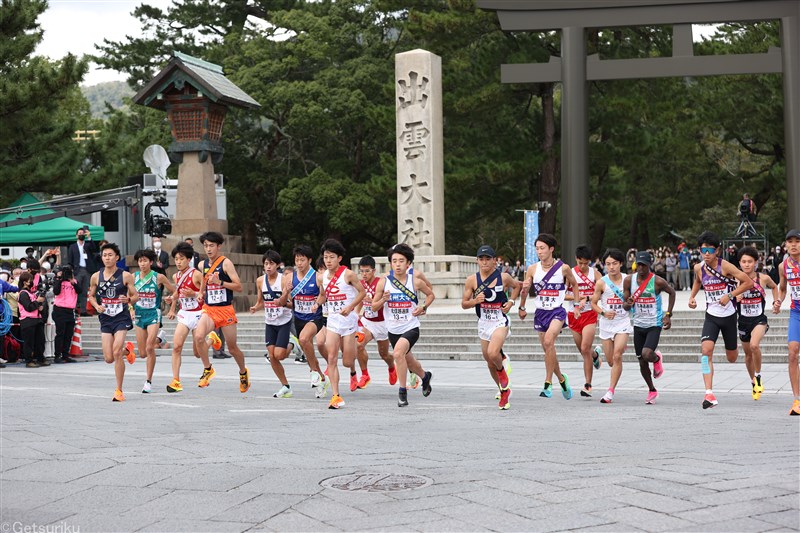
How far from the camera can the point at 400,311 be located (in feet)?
41.2

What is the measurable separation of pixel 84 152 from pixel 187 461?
1261 inches

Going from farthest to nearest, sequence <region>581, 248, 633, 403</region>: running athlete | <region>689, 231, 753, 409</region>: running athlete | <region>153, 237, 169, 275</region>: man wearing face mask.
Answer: <region>153, 237, 169, 275</region>: man wearing face mask → <region>581, 248, 633, 403</region>: running athlete → <region>689, 231, 753, 409</region>: running athlete

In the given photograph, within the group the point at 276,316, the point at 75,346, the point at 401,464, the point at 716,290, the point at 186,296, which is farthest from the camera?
the point at 75,346

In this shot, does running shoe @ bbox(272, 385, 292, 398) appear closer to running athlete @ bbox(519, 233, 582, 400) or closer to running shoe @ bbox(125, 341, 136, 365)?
running shoe @ bbox(125, 341, 136, 365)

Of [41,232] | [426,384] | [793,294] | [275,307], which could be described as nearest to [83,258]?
[41,232]

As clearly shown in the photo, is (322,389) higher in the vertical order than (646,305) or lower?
lower

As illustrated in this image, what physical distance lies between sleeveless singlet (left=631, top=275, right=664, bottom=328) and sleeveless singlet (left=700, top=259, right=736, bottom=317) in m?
0.59

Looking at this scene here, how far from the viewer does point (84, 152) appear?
1497 inches

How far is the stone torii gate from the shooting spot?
28.1 metres

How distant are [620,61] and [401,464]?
23.7m

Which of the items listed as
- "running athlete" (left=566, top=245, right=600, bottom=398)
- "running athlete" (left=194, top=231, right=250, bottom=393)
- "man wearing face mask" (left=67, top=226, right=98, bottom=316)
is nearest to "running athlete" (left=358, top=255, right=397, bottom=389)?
"running athlete" (left=194, top=231, right=250, bottom=393)

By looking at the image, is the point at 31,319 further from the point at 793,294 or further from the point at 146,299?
the point at 793,294

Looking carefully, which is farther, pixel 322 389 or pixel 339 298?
pixel 322 389

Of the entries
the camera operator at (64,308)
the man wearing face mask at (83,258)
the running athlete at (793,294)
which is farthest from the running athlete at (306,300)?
the man wearing face mask at (83,258)
